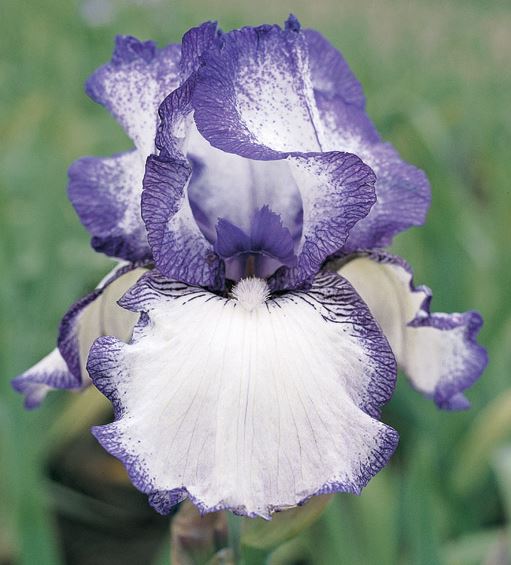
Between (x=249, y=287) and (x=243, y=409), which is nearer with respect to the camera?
(x=243, y=409)

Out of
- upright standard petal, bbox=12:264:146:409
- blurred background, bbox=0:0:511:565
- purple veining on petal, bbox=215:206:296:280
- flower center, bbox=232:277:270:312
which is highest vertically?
purple veining on petal, bbox=215:206:296:280

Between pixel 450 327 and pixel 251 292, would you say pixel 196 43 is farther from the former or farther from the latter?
pixel 450 327

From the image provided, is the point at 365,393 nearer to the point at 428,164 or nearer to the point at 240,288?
the point at 240,288

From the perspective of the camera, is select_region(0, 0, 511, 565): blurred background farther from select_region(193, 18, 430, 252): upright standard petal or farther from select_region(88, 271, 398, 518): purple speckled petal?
select_region(193, 18, 430, 252): upright standard petal

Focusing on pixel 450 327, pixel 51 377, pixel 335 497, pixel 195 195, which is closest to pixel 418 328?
pixel 450 327

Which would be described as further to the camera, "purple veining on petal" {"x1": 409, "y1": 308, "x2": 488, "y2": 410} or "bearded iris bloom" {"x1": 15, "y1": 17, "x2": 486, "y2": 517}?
"purple veining on petal" {"x1": 409, "y1": 308, "x2": 488, "y2": 410}

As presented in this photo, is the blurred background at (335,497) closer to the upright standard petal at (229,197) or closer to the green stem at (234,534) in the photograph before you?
the green stem at (234,534)

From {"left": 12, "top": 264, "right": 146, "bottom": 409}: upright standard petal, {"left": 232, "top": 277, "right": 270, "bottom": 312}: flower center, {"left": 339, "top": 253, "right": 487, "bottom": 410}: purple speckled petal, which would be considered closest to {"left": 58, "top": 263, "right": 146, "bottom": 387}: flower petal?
{"left": 12, "top": 264, "right": 146, "bottom": 409}: upright standard petal

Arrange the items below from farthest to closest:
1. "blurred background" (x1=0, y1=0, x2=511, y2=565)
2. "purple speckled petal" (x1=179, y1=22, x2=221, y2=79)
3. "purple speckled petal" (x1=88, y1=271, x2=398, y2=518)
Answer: "blurred background" (x1=0, y1=0, x2=511, y2=565)
"purple speckled petal" (x1=179, y1=22, x2=221, y2=79)
"purple speckled petal" (x1=88, y1=271, x2=398, y2=518)

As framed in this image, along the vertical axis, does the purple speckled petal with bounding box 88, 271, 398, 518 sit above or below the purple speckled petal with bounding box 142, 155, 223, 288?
below
